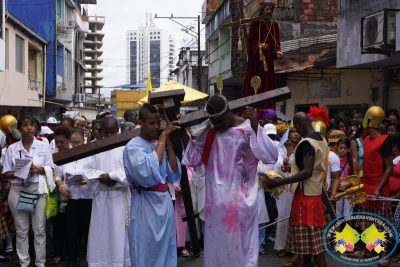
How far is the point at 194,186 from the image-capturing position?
333 inches

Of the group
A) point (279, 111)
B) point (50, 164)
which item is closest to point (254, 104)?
point (50, 164)

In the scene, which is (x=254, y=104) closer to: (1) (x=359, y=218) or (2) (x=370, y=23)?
(1) (x=359, y=218)

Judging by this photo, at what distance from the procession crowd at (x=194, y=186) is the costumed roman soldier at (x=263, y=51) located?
81 centimetres

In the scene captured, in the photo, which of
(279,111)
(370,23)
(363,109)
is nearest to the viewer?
(370,23)

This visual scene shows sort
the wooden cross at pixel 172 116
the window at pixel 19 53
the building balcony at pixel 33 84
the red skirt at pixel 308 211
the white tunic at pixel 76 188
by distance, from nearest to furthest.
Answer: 1. the wooden cross at pixel 172 116
2. the red skirt at pixel 308 211
3. the white tunic at pixel 76 188
4. the window at pixel 19 53
5. the building balcony at pixel 33 84

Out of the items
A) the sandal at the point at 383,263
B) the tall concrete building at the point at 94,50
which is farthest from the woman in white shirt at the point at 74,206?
the tall concrete building at the point at 94,50

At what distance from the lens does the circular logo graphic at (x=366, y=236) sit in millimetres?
6969

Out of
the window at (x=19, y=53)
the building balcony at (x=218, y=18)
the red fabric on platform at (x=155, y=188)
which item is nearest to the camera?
the red fabric on platform at (x=155, y=188)

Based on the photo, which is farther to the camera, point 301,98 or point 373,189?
point 301,98

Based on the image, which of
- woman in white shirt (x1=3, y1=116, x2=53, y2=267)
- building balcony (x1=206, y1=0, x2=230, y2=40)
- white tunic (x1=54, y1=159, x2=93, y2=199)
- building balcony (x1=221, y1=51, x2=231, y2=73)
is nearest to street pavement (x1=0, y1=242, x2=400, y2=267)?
woman in white shirt (x1=3, y1=116, x2=53, y2=267)

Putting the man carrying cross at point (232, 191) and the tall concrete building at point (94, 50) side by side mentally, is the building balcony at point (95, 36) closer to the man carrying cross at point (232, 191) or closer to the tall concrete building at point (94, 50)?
the tall concrete building at point (94, 50)

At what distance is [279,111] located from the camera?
22.3 metres

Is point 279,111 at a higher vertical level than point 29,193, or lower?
higher

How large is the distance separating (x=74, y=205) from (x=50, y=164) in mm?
676
